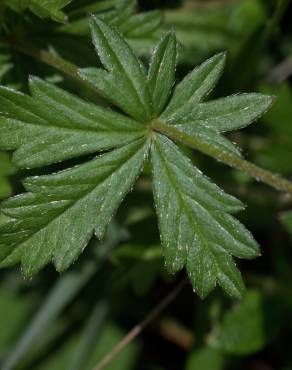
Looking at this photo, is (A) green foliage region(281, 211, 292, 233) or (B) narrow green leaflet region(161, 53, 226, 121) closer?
(B) narrow green leaflet region(161, 53, 226, 121)

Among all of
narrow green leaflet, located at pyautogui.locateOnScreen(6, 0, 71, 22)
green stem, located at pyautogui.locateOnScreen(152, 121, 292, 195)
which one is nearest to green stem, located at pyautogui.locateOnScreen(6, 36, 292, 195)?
green stem, located at pyautogui.locateOnScreen(152, 121, 292, 195)

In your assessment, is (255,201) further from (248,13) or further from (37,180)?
(37,180)

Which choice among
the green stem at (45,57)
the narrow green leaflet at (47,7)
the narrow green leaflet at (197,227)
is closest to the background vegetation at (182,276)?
the green stem at (45,57)

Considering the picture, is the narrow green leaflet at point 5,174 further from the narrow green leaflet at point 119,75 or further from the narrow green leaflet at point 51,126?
the narrow green leaflet at point 119,75

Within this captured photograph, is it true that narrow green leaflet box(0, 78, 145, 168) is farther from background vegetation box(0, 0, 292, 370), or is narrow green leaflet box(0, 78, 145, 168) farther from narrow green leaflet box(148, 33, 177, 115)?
background vegetation box(0, 0, 292, 370)

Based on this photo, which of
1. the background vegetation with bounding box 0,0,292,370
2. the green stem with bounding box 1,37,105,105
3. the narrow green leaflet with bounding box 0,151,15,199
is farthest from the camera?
the background vegetation with bounding box 0,0,292,370

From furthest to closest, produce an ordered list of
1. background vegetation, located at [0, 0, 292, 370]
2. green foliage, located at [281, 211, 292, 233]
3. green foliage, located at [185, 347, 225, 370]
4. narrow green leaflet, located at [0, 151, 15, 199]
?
green foliage, located at [185, 347, 225, 370] → background vegetation, located at [0, 0, 292, 370] → green foliage, located at [281, 211, 292, 233] → narrow green leaflet, located at [0, 151, 15, 199]

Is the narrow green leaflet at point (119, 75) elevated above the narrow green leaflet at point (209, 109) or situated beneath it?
elevated above
